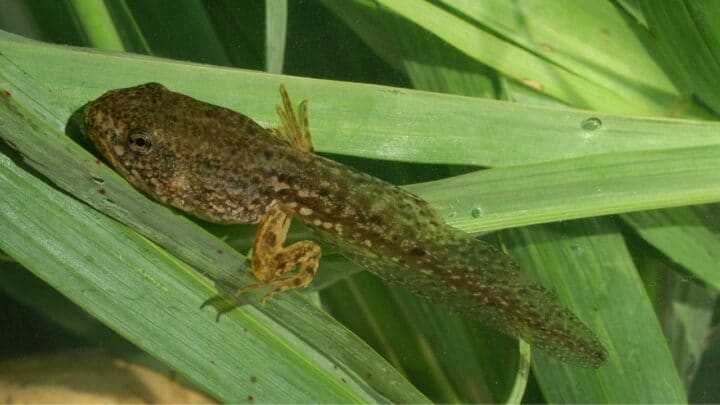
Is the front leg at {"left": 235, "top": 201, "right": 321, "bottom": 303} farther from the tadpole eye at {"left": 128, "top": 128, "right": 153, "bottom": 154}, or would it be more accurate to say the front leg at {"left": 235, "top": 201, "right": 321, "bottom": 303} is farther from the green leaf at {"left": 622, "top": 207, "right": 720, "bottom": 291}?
the green leaf at {"left": 622, "top": 207, "right": 720, "bottom": 291}

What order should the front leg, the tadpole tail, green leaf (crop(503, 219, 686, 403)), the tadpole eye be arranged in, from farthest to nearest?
green leaf (crop(503, 219, 686, 403))
the tadpole tail
the front leg
the tadpole eye

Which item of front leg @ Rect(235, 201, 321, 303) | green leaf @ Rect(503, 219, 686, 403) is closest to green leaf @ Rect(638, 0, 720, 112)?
green leaf @ Rect(503, 219, 686, 403)

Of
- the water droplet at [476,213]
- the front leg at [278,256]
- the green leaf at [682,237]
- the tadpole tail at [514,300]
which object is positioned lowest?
the front leg at [278,256]

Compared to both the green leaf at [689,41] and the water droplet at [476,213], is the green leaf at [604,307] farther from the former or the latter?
the green leaf at [689,41]

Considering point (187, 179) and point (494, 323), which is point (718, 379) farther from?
point (187, 179)

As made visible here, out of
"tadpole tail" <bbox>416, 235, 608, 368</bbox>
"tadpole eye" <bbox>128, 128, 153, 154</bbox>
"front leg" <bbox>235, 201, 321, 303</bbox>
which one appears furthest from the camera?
"tadpole tail" <bbox>416, 235, 608, 368</bbox>

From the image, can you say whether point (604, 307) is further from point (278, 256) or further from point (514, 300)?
point (278, 256)

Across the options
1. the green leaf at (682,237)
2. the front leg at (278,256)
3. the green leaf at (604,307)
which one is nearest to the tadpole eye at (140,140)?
the front leg at (278,256)
